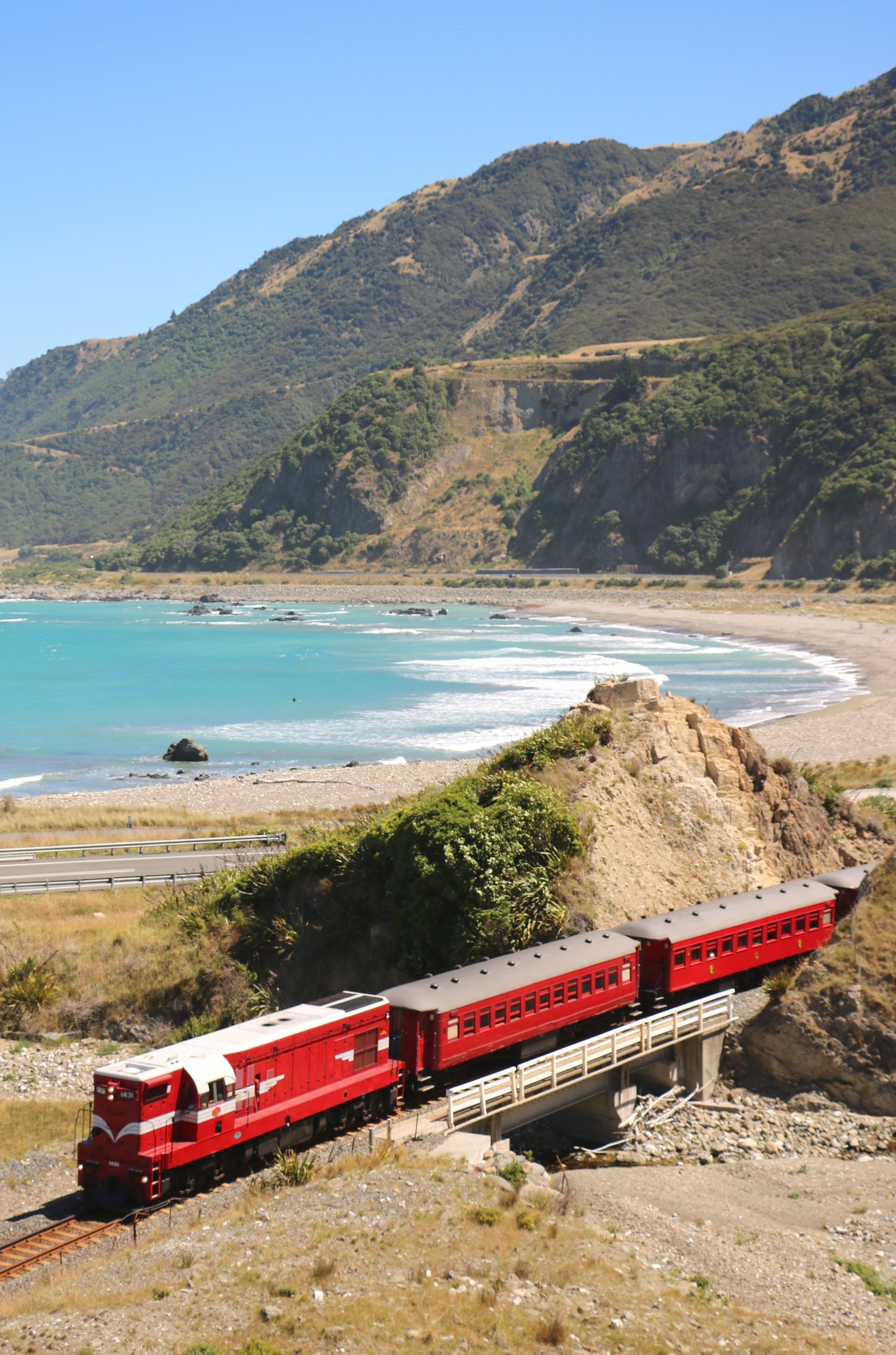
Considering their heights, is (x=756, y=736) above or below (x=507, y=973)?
below

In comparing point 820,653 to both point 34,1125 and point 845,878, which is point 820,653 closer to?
point 845,878

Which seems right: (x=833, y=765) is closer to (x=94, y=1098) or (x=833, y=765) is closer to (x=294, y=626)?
(x=94, y=1098)

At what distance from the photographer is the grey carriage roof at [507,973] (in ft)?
58.6

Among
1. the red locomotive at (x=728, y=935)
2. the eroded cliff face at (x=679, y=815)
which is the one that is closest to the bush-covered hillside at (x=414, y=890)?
the eroded cliff face at (x=679, y=815)

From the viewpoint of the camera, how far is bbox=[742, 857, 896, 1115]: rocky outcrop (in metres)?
20.2

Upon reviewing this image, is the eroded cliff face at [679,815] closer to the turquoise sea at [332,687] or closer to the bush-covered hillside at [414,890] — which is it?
the bush-covered hillside at [414,890]

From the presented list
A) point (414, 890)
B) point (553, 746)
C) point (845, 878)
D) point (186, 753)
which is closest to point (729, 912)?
point (845, 878)

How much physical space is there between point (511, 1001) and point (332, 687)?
71677mm

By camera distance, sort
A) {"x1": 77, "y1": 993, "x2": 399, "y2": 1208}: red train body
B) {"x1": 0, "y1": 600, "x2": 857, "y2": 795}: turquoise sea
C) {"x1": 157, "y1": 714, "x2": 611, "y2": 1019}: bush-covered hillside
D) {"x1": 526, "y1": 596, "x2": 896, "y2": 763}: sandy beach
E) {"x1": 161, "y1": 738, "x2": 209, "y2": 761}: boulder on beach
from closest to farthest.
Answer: {"x1": 77, "y1": 993, "x2": 399, "y2": 1208}: red train body → {"x1": 157, "y1": 714, "x2": 611, "y2": 1019}: bush-covered hillside → {"x1": 526, "y1": 596, "x2": 896, "y2": 763}: sandy beach → {"x1": 161, "y1": 738, "x2": 209, "y2": 761}: boulder on beach → {"x1": 0, "y1": 600, "x2": 857, "y2": 795}: turquoise sea

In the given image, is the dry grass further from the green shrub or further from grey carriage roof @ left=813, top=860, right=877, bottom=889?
grey carriage roof @ left=813, top=860, right=877, bottom=889

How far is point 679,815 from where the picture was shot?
1066 inches

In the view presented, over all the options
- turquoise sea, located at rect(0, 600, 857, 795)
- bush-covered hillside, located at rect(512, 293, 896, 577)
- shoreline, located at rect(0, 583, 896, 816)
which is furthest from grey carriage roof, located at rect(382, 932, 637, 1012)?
bush-covered hillside, located at rect(512, 293, 896, 577)

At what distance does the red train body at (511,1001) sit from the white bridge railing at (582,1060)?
0.48 m

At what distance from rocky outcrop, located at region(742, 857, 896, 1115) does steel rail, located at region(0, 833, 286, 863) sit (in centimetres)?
1790
